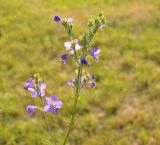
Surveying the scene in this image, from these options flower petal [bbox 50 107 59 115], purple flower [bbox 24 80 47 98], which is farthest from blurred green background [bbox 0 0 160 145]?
flower petal [bbox 50 107 59 115]

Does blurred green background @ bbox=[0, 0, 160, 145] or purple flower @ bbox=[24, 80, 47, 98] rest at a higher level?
blurred green background @ bbox=[0, 0, 160, 145]

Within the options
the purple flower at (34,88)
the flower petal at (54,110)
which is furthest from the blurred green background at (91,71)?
the flower petal at (54,110)

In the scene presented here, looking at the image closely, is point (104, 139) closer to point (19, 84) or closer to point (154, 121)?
point (154, 121)

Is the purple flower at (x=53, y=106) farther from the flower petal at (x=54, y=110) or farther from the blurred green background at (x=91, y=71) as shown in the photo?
the blurred green background at (x=91, y=71)

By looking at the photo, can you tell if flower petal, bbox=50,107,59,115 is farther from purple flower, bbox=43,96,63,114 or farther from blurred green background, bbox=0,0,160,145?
blurred green background, bbox=0,0,160,145

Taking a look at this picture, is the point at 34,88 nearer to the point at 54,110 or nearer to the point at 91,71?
the point at 54,110

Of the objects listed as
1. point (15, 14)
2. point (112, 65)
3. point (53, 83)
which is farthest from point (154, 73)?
point (15, 14)

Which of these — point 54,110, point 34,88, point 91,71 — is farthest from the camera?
point 91,71

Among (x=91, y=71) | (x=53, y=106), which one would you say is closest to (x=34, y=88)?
(x=53, y=106)
